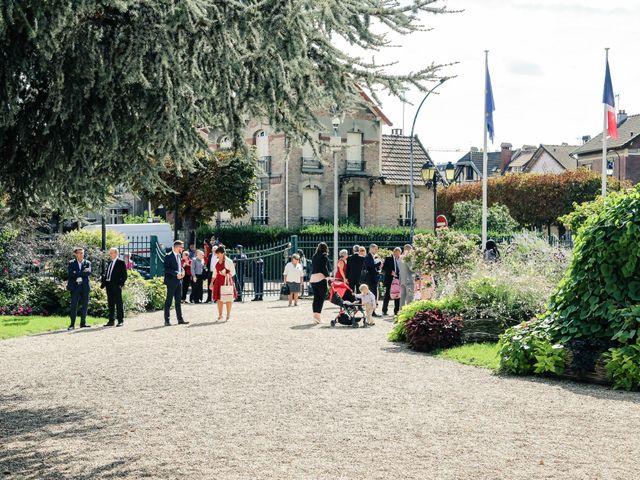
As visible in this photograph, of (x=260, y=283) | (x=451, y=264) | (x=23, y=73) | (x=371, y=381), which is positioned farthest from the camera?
(x=260, y=283)

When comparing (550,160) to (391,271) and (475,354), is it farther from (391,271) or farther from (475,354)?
(475,354)

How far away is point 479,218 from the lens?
52.8 metres

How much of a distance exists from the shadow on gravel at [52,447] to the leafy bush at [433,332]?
22.7ft

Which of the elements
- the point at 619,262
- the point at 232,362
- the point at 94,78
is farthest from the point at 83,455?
the point at 619,262

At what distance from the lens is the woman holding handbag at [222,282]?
2058cm

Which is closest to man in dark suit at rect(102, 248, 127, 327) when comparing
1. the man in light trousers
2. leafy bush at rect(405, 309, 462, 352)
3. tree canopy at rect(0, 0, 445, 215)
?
the man in light trousers

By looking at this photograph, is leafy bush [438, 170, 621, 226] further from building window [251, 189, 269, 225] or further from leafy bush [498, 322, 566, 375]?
leafy bush [498, 322, 566, 375]

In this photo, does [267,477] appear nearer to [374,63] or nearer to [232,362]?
[374,63]

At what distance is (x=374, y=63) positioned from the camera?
8.83 metres

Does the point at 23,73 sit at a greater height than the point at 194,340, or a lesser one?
greater

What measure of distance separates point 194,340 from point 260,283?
39.3ft

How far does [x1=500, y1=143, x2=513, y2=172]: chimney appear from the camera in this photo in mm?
101238

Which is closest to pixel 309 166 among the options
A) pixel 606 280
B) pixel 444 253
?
pixel 444 253

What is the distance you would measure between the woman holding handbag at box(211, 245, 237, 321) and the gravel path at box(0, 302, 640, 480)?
5518mm
